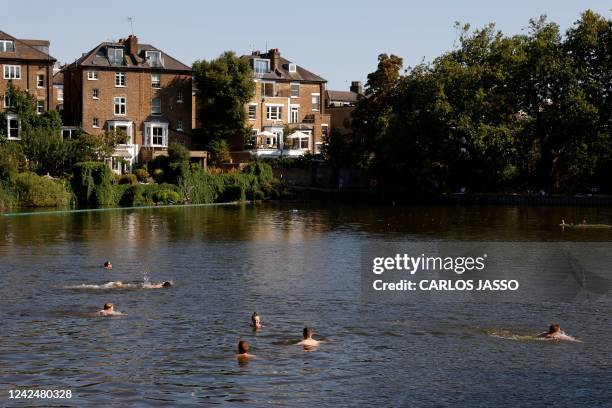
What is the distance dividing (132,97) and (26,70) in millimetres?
13246

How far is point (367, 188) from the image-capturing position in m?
132

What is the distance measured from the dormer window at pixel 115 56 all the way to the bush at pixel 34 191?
2624 centimetres

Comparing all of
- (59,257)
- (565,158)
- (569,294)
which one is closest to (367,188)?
(565,158)

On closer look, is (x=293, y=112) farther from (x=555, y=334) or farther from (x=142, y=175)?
(x=555, y=334)

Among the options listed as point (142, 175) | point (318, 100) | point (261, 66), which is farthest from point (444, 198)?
point (261, 66)

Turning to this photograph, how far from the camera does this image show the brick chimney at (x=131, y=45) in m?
122

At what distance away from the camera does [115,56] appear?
4705 inches

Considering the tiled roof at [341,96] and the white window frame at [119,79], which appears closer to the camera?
the white window frame at [119,79]

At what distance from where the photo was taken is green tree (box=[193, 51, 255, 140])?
398 ft

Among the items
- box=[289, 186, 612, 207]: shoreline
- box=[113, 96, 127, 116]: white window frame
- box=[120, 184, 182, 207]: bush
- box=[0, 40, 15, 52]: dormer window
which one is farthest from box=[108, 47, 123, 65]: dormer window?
box=[289, 186, 612, 207]: shoreline

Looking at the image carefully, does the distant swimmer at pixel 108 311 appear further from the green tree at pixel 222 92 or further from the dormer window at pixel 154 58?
the dormer window at pixel 154 58

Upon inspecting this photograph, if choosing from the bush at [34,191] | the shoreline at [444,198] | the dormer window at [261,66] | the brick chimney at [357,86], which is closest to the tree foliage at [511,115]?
the shoreline at [444,198]

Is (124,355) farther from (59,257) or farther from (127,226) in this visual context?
(127,226)

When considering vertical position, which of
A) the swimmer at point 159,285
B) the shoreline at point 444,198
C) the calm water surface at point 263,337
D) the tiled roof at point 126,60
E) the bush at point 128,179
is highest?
the tiled roof at point 126,60
